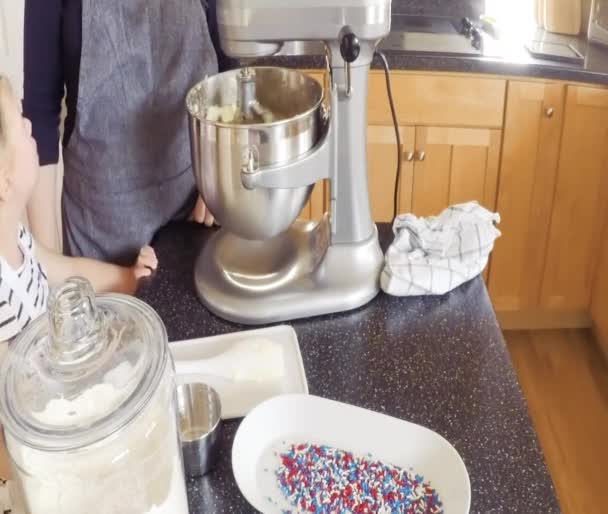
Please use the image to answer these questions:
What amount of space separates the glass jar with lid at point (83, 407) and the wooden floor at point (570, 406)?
1321mm

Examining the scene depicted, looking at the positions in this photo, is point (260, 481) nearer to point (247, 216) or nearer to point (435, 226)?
point (247, 216)

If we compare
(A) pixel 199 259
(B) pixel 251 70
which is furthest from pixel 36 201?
(B) pixel 251 70

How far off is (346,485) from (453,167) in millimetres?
1451

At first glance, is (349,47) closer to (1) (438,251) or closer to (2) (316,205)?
(1) (438,251)

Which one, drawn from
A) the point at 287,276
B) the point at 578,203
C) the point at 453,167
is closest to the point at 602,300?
the point at 578,203

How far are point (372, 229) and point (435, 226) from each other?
0.09 m

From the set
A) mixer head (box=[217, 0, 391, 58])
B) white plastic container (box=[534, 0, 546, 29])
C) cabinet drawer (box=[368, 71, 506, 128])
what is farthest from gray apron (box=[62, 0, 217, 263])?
white plastic container (box=[534, 0, 546, 29])

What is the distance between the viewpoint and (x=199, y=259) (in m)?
1.07

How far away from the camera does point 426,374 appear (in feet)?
2.89

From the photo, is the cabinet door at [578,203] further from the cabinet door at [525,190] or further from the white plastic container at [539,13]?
the white plastic container at [539,13]

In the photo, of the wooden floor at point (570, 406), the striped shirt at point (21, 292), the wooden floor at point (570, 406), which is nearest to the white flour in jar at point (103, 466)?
the striped shirt at point (21, 292)

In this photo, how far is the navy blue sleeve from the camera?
1178 mm

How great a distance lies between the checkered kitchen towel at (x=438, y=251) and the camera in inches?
39.4

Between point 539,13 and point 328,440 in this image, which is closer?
point 328,440
